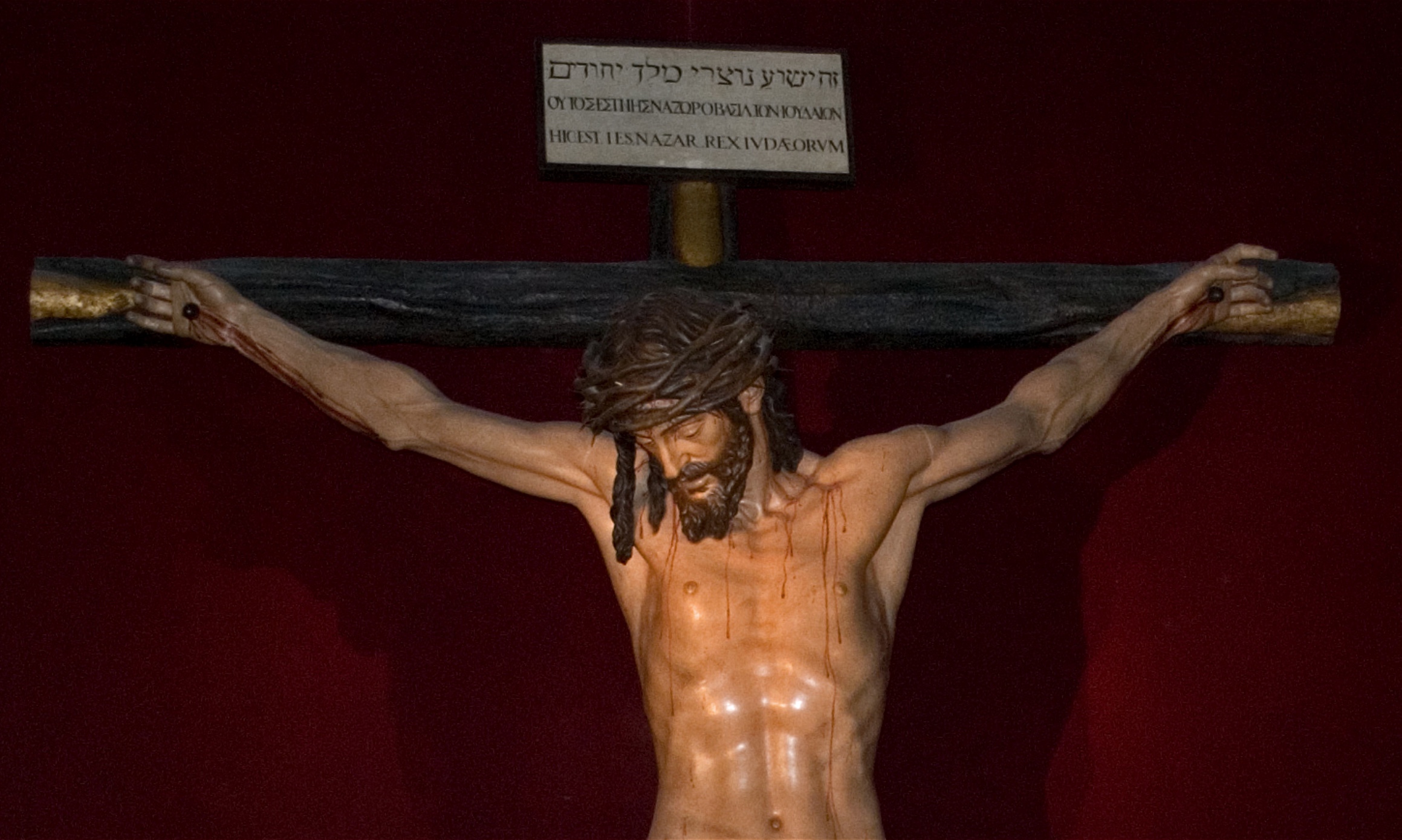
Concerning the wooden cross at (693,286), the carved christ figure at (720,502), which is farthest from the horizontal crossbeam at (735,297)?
A: the carved christ figure at (720,502)

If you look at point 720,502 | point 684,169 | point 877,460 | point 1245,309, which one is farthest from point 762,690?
point 1245,309

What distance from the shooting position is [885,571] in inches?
167

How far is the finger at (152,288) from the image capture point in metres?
4.26

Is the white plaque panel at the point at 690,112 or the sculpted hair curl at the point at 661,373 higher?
the white plaque panel at the point at 690,112

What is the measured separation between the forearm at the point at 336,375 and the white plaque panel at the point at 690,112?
52 cm

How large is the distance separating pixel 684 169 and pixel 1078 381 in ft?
2.60

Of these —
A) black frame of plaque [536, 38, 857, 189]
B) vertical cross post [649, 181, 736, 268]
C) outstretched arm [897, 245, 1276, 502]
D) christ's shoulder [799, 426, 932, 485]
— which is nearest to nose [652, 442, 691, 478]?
christ's shoulder [799, 426, 932, 485]

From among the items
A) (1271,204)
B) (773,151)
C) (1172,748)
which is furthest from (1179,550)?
(773,151)

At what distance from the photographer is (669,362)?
396 cm

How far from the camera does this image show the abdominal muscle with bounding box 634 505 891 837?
405cm

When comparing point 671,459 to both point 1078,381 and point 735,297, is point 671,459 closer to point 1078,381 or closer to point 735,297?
point 735,297

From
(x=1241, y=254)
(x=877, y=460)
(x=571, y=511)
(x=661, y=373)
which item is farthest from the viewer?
(x=571, y=511)

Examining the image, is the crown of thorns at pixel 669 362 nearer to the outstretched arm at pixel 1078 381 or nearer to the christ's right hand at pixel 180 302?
the outstretched arm at pixel 1078 381

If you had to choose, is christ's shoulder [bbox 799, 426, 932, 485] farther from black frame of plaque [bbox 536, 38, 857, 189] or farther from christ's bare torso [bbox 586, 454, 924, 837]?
black frame of plaque [bbox 536, 38, 857, 189]
